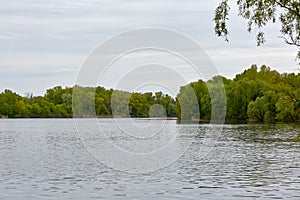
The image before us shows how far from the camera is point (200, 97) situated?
5133 inches

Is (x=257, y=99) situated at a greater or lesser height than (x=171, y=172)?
greater

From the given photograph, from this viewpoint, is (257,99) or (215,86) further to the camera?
(215,86)

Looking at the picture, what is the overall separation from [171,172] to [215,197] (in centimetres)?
839

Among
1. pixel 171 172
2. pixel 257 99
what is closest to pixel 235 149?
pixel 171 172

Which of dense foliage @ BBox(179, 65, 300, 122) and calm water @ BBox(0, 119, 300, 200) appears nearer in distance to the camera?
calm water @ BBox(0, 119, 300, 200)

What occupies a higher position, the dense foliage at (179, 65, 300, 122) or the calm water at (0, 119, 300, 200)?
the dense foliage at (179, 65, 300, 122)

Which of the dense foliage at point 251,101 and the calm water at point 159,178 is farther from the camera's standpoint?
the dense foliage at point 251,101

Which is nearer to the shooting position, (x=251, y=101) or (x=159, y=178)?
(x=159, y=178)

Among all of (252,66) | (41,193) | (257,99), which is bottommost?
(41,193)

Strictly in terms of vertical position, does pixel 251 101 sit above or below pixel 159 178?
above

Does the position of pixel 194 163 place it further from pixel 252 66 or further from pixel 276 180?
pixel 252 66

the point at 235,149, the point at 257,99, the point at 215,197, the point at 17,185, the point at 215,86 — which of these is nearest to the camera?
the point at 215,197

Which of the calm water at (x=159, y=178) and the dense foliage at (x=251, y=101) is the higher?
the dense foliage at (x=251, y=101)

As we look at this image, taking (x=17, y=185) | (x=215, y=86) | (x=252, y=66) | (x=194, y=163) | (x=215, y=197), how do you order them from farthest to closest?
(x=252, y=66) < (x=215, y=86) < (x=194, y=163) < (x=17, y=185) < (x=215, y=197)
